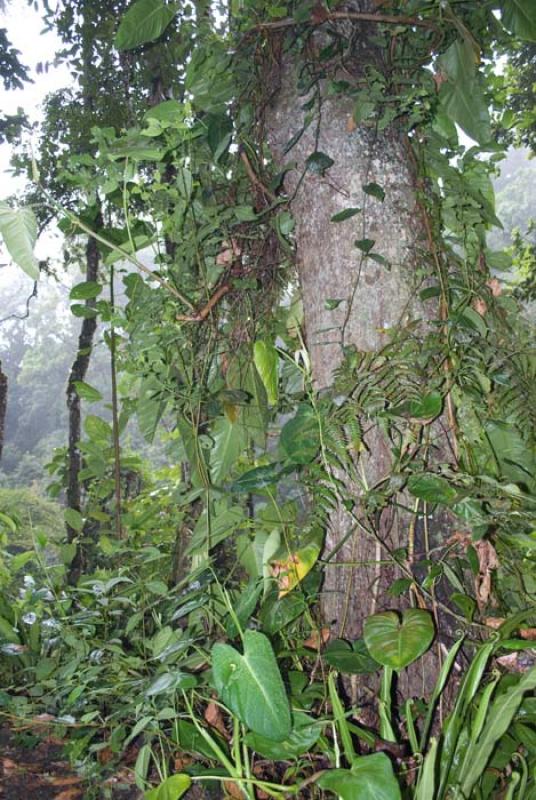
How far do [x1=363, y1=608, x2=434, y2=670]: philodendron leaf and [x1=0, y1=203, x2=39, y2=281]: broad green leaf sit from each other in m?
0.69

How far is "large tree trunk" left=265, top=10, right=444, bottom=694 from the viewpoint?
3.06 ft

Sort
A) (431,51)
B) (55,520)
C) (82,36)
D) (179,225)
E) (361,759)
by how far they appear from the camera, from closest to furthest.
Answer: (361,759), (431,51), (179,225), (82,36), (55,520)

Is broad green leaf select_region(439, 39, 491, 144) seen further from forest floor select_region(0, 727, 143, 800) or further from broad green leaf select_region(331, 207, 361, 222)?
forest floor select_region(0, 727, 143, 800)

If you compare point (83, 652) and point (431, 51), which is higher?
point (431, 51)

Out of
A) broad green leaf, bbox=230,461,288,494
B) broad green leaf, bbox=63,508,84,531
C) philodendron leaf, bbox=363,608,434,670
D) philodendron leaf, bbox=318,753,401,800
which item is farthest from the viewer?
broad green leaf, bbox=63,508,84,531

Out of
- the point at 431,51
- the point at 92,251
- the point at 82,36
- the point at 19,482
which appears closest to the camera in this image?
the point at 431,51

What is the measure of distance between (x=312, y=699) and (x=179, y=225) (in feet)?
2.98

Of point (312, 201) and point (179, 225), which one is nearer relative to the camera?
point (312, 201)

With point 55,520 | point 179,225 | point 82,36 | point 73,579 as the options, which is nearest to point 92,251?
point 82,36

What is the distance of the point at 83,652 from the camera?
1.20m

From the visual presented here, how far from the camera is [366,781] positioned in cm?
61

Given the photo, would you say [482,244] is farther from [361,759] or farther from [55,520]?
[55,520]

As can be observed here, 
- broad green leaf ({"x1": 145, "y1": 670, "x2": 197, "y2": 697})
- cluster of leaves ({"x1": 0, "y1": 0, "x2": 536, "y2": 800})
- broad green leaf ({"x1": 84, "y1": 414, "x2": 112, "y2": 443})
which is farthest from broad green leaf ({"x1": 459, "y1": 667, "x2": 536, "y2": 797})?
broad green leaf ({"x1": 84, "y1": 414, "x2": 112, "y2": 443})

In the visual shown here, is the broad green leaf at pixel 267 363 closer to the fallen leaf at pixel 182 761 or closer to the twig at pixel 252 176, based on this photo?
the twig at pixel 252 176
